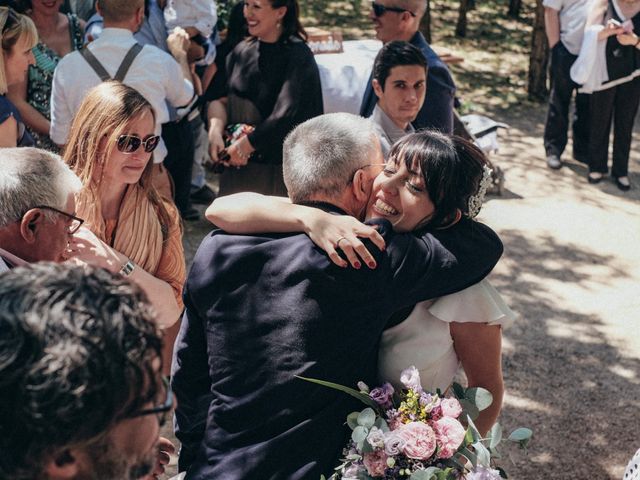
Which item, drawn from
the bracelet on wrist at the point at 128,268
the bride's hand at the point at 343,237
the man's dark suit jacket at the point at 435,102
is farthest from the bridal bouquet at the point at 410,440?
the man's dark suit jacket at the point at 435,102

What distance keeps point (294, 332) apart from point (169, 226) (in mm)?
1357

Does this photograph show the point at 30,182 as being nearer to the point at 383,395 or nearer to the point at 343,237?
the point at 343,237

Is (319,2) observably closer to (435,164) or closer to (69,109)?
(69,109)

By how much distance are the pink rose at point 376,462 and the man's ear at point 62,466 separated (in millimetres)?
1056

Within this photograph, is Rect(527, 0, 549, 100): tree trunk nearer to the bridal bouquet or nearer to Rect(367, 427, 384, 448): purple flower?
the bridal bouquet

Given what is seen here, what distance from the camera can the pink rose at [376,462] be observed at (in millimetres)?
2328

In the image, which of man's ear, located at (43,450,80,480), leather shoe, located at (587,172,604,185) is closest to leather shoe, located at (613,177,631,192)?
leather shoe, located at (587,172,604,185)

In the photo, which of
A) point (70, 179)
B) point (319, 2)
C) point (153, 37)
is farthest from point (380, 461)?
point (319, 2)

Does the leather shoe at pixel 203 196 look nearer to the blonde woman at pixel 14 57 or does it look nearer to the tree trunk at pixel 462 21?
the blonde woman at pixel 14 57

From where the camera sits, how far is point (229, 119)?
5.36m

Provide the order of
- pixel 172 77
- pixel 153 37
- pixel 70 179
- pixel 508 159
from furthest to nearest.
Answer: pixel 508 159 → pixel 153 37 → pixel 172 77 → pixel 70 179

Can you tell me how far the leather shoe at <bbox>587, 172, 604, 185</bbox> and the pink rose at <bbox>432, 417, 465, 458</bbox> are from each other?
258 inches

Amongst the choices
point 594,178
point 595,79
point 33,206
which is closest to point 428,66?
point 33,206

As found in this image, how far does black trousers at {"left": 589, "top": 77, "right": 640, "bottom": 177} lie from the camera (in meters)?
8.37
